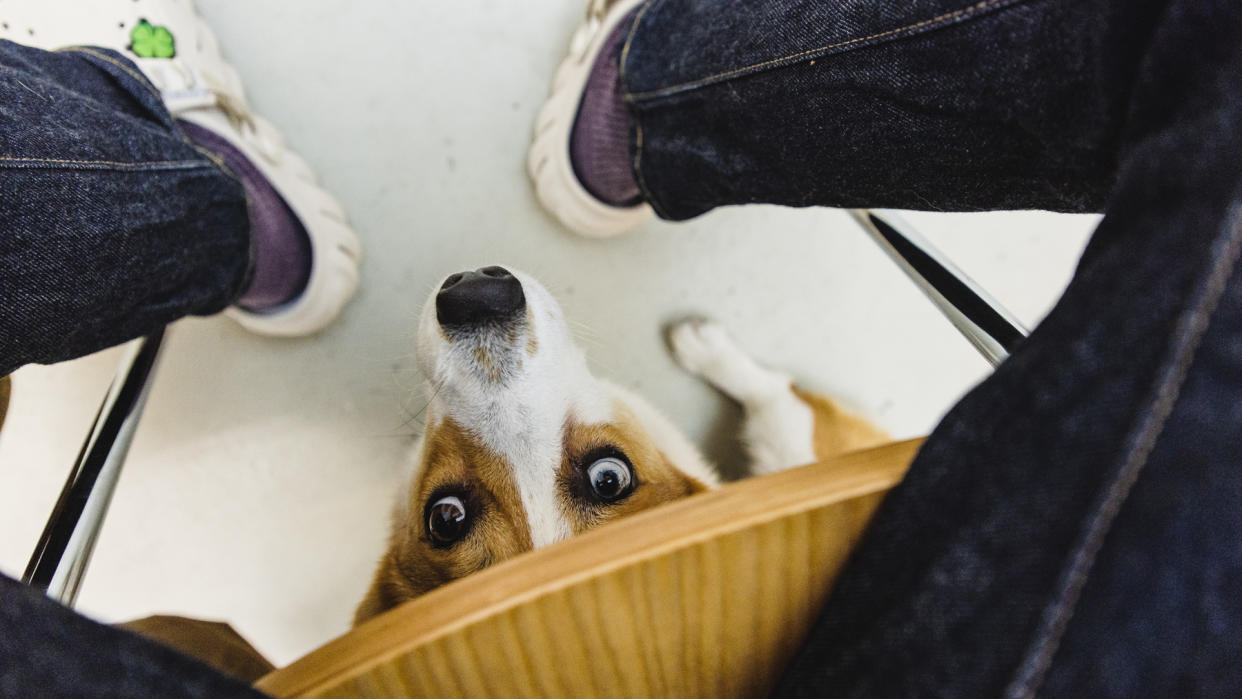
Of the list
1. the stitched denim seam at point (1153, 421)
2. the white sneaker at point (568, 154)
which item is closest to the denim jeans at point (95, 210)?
the white sneaker at point (568, 154)

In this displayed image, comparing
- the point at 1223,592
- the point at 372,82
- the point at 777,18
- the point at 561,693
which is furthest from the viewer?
the point at 372,82

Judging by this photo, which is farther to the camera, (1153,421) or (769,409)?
(769,409)

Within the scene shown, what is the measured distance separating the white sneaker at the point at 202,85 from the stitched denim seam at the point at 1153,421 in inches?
55.4

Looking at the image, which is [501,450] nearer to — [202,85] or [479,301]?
[479,301]

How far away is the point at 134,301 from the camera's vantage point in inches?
35.9

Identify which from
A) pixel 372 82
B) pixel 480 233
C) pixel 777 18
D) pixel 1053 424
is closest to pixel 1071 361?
pixel 1053 424

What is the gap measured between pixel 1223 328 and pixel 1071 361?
83mm

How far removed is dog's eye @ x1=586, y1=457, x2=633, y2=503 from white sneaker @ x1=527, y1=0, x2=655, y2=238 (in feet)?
2.19

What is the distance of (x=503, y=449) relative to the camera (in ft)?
3.20

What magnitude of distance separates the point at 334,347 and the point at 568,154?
28.6 inches

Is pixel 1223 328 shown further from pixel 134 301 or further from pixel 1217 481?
→ pixel 134 301

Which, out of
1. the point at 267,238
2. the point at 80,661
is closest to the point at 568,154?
the point at 267,238

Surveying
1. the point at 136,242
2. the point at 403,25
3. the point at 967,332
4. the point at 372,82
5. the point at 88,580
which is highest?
the point at 403,25

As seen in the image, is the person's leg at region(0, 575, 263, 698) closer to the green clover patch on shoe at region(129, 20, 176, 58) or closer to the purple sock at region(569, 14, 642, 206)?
the purple sock at region(569, 14, 642, 206)
